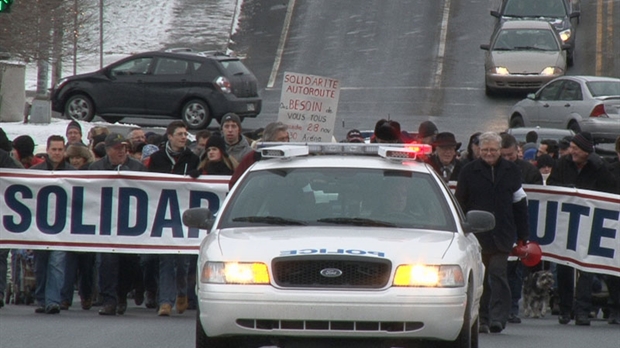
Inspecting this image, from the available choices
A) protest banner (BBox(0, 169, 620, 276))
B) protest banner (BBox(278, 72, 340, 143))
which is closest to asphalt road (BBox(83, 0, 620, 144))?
protest banner (BBox(278, 72, 340, 143))

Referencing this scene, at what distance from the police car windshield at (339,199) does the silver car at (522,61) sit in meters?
24.9

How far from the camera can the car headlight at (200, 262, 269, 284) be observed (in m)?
9.74

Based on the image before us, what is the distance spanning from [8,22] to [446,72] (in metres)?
11.2

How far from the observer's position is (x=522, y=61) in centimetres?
3553

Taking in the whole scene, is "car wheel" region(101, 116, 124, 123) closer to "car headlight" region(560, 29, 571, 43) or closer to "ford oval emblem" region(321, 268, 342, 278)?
"car headlight" region(560, 29, 571, 43)

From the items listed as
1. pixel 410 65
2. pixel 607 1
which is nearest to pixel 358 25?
pixel 410 65

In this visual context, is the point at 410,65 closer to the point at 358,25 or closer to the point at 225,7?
the point at 358,25

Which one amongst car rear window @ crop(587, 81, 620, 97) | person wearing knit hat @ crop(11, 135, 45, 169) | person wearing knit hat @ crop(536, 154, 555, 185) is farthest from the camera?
car rear window @ crop(587, 81, 620, 97)

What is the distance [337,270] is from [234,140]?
20.4 feet

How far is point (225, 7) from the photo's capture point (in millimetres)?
48031

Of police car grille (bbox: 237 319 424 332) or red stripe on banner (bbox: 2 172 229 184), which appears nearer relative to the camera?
police car grille (bbox: 237 319 424 332)

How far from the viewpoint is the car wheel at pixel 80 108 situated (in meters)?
32.6

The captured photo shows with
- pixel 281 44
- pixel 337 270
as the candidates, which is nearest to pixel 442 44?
pixel 281 44

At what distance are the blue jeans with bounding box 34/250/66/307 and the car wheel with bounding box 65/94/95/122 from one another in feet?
57.2
